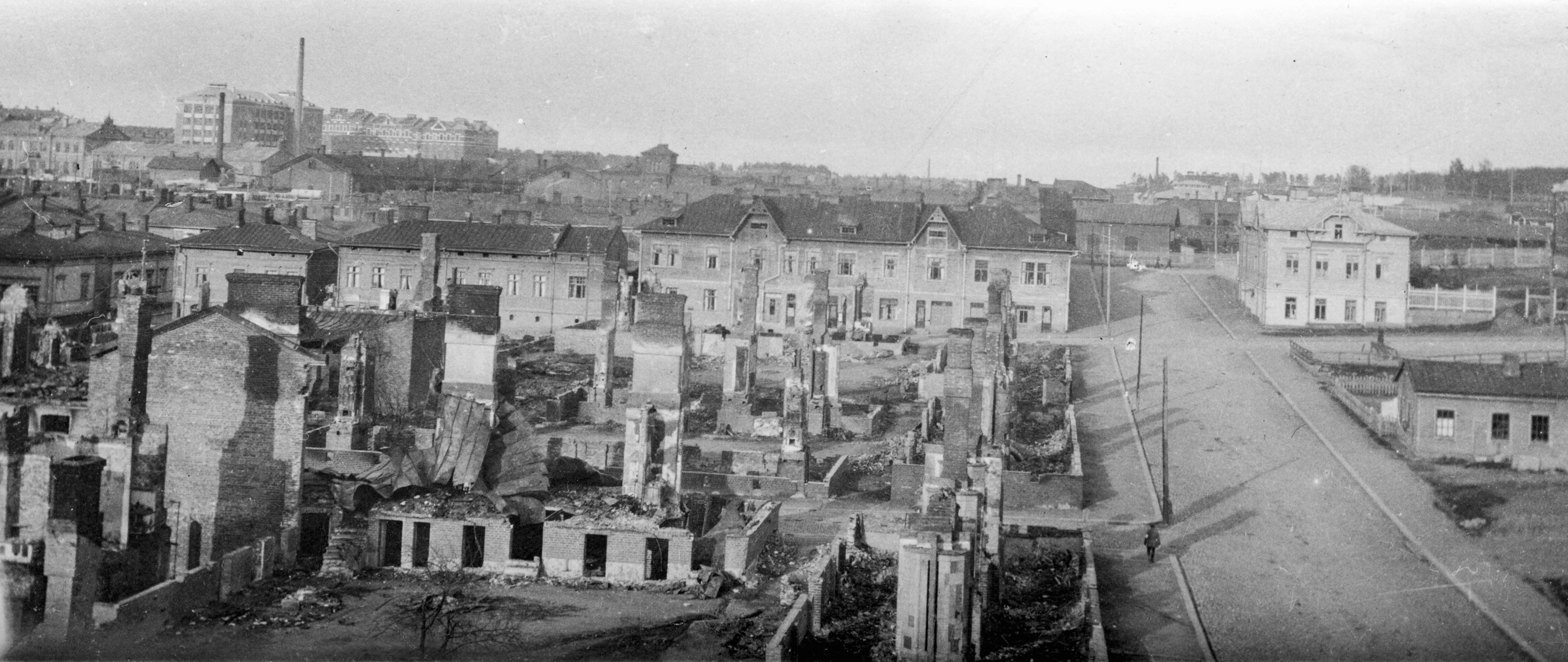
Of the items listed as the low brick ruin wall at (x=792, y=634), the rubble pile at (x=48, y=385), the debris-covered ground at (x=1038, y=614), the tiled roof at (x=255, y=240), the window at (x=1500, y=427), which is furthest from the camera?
the tiled roof at (x=255, y=240)

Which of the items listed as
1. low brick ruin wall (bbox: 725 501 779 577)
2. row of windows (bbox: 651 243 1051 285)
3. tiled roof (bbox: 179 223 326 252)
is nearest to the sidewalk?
low brick ruin wall (bbox: 725 501 779 577)

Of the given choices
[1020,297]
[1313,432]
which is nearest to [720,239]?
A: [1020,297]

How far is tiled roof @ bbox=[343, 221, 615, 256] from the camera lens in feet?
193

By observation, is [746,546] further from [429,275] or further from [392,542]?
[429,275]

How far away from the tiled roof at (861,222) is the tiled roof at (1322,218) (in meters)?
8.54

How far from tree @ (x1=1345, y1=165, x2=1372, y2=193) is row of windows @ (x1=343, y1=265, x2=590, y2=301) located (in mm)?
37743

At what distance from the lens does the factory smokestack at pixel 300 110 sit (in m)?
48.2

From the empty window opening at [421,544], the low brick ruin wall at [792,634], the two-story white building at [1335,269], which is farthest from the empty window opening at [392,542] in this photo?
the two-story white building at [1335,269]

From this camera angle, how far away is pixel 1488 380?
102 feet

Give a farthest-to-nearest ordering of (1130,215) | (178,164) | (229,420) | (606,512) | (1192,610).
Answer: (1130,215), (178,164), (606,512), (1192,610), (229,420)

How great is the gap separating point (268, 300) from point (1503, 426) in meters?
26.7

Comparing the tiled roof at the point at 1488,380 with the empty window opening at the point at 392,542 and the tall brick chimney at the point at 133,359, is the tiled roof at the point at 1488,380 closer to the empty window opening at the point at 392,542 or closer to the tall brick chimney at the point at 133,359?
the empty window opening at the point at 392,542

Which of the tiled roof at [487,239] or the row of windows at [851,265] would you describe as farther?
the row of windows at [851,265]

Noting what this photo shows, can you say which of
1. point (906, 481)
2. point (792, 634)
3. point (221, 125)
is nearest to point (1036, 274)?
point (906, 481)
